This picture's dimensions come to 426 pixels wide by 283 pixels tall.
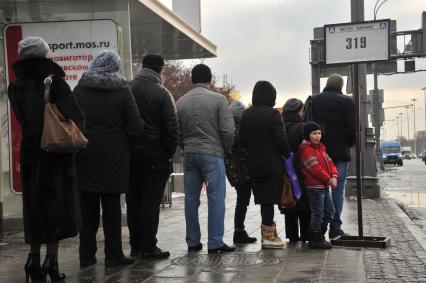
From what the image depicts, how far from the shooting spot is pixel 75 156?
580 centimetres

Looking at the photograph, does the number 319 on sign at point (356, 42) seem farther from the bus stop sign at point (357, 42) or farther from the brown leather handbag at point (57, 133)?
the brown leather handbag at point (57, 133)

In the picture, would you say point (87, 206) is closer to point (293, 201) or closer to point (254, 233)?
point (293, 201)

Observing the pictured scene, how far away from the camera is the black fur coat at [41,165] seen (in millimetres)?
5195

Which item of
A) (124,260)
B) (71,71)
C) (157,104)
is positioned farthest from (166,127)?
(71,71)

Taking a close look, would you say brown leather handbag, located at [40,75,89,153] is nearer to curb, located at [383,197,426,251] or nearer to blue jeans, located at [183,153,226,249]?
blue jeans, located at [183,153,226,249]

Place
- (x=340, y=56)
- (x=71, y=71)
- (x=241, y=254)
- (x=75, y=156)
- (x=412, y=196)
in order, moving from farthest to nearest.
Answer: (x=412, y=196)
(x=71, y=71)
(x=340, y=56)
(x=241, y=254)
(x=75, y=156)

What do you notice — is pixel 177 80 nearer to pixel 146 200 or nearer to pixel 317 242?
pixel 317 242

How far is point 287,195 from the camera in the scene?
704 cm

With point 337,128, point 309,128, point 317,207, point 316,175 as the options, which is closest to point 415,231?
point 337,128

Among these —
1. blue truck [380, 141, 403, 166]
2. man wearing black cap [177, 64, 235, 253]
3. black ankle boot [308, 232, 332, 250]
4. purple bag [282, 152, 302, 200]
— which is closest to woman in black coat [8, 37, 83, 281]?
man wearing black cap [177, 64, 235, 253]

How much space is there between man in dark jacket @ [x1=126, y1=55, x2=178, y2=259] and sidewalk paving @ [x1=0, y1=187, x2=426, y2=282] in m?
0.39

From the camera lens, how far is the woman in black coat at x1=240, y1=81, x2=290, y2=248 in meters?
6.89

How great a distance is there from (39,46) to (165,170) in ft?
6.12

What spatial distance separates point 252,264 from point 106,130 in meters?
1.93
